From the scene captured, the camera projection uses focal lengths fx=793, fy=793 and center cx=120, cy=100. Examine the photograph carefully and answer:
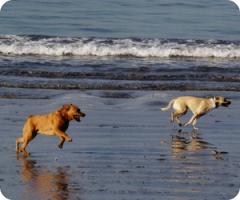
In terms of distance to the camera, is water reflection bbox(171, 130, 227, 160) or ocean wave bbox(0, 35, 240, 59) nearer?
water reflection bbox(171, 130, 227, 160)

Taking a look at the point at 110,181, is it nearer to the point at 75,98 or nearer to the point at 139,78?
the point at 75,98

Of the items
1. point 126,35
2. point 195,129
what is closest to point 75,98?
point 195,129

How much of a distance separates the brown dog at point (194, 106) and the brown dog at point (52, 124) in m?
→ 2.96

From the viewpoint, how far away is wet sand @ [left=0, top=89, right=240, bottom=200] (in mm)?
A: 8234

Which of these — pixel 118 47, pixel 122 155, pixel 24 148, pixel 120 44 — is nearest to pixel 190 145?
pixel 122 155

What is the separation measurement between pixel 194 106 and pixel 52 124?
362 cm

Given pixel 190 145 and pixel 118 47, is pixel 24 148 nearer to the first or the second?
pixel 190 145

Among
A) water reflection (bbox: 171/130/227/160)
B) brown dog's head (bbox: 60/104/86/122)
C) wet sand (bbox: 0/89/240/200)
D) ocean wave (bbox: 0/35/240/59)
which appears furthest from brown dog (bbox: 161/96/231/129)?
ocean wave (bbox: 0/35/240/59)

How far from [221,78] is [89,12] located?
10.1 metres

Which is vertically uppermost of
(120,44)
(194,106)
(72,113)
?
(72,113)

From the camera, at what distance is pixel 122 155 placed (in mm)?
9914

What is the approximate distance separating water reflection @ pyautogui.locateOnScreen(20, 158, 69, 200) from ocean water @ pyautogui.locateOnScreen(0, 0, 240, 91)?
20.8 feet

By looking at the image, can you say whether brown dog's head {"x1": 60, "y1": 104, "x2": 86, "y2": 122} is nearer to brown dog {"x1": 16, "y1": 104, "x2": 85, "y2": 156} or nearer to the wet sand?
brown dog {"x1": 16, "y1": 104, "x2": 85, "y2": 156}

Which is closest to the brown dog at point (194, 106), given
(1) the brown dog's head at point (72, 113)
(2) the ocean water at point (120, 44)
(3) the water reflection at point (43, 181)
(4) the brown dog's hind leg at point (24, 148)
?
(2) the ocean water at point (120, 44)
